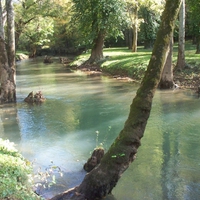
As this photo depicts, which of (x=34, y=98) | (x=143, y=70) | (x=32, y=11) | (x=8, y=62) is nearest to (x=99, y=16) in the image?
(x=32, y=11)

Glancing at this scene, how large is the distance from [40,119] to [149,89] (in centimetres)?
800

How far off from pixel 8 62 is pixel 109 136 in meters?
7.82

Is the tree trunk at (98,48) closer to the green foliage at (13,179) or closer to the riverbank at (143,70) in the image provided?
the riverbank at (143,70)

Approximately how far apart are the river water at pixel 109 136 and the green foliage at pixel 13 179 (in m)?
1.24

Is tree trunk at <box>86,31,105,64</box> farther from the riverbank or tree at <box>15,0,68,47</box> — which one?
tree at <box>15,0,68,47</box>

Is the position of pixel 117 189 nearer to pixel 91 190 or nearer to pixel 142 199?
pixel 142 199

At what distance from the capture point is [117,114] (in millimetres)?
12391

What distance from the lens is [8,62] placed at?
15.0 m

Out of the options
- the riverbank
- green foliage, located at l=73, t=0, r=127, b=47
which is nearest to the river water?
the riverbank

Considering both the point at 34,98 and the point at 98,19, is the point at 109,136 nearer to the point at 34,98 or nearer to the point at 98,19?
the point at 34,98

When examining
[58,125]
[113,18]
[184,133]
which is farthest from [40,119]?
[113,18]

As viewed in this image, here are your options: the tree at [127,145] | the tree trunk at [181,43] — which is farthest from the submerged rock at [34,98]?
the tree at [127,145]

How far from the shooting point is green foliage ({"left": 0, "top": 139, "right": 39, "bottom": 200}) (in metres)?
3.87

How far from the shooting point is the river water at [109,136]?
6.39 meters
